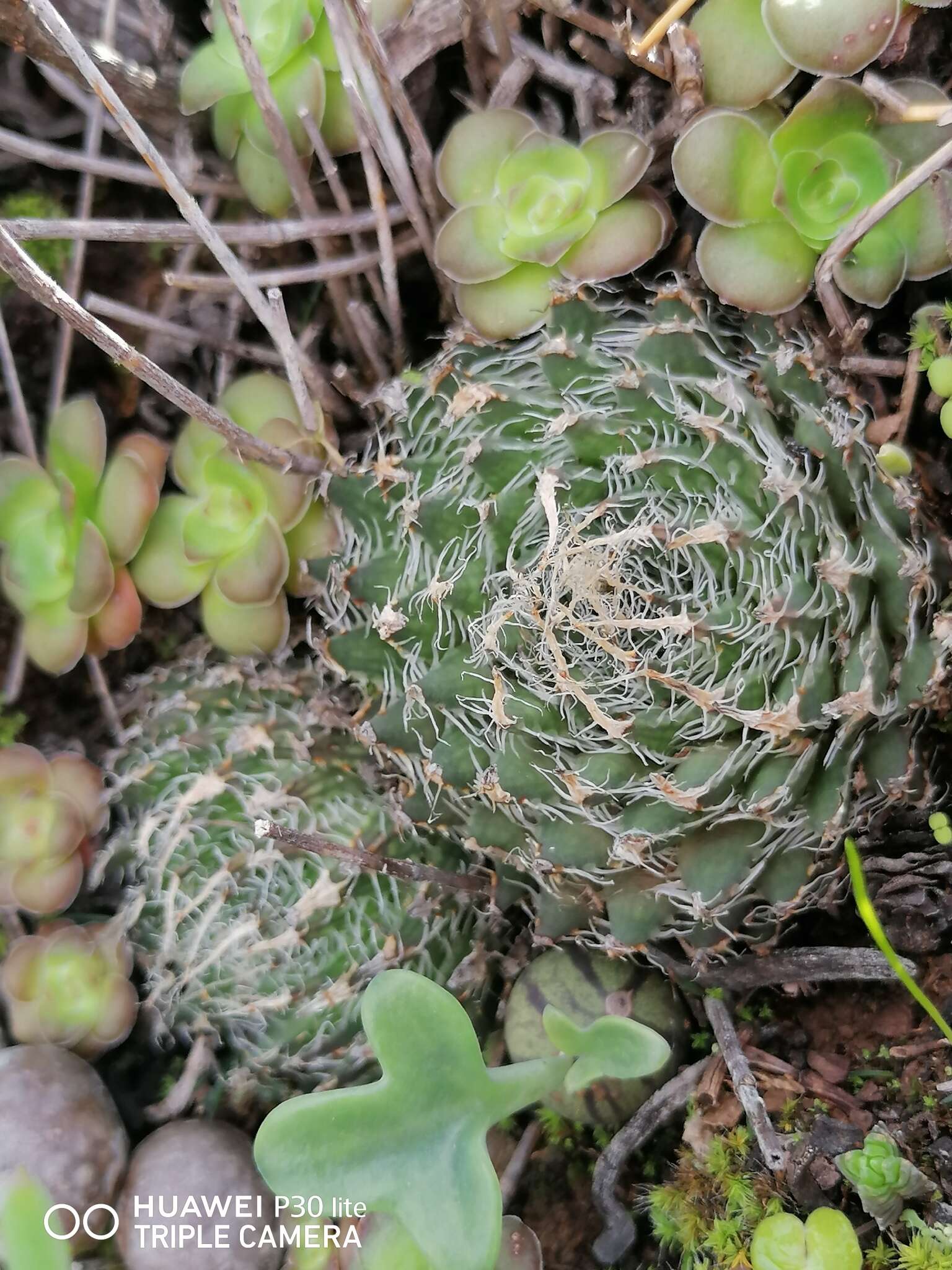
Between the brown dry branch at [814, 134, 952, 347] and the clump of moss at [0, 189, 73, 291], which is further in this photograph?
the clump of moss at [0, 189, 73, 291]

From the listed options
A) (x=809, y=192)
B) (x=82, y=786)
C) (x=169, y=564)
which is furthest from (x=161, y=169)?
(x=82, y=786)

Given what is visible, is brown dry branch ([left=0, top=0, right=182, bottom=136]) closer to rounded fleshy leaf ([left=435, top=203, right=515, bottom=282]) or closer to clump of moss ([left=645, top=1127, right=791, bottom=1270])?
rounded fleshy leaf ([left=435, top=203, right=515, bottom=282])

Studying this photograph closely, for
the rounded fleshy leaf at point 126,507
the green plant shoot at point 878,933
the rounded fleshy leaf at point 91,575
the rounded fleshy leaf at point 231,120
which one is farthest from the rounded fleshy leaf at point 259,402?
the green plant shoot at point 878,933

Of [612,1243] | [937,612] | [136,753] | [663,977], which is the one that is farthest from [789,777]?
[136,753]

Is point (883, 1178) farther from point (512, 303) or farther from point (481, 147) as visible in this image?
point (481, 147)

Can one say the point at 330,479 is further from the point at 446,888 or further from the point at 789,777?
the point at 789,777

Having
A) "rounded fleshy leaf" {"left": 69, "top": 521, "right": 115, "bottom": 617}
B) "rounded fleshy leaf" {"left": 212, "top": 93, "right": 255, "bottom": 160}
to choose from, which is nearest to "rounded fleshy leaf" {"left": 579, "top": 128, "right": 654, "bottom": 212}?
"rounded fleshy leaf" {"left": 212, "top": 93, "right": 255, "bottom": 160}

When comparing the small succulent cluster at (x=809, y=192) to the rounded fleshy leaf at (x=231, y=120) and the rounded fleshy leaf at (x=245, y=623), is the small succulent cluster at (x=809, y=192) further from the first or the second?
the rounded fleshy leaf at (x=245, y=623)
